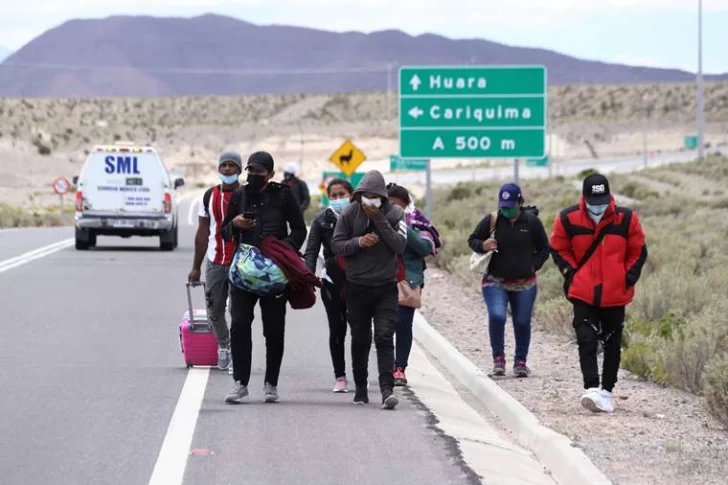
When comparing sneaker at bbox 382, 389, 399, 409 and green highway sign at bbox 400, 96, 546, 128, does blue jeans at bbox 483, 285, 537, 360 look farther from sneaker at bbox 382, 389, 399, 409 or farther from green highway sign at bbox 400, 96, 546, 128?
green highway sign at bbox 400, 96, 546, 128

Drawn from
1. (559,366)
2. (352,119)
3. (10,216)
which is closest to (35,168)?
(10,216)

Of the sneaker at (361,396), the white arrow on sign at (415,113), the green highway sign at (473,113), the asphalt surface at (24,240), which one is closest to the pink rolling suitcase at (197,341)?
the sneaker at (361,396)

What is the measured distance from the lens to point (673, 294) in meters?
17.9

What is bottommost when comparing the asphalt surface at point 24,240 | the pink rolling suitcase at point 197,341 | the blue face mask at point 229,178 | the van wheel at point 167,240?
the asphalt surface at point 24,240

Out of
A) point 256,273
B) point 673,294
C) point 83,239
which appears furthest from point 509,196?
point 83,239

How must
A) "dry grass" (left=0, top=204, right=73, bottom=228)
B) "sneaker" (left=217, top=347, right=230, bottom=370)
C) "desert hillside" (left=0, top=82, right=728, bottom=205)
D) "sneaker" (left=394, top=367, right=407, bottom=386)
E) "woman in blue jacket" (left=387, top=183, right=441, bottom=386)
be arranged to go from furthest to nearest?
"desert hillside" (left=0, top=82, right=728, bottom=205), "dry grass" (left=0, top=204, right=73, bottom=228), "sneaker" (left=217, top=347, right=230, bottom=370), "sneaker" (left=394, top=367, right=407, bottom=386), "woman in blue jacket" (left=387, top=183, right=441, bottom=386)

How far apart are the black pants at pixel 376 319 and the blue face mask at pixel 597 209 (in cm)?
154

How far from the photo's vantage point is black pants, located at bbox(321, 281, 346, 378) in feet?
40.4

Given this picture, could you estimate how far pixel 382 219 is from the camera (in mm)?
11266

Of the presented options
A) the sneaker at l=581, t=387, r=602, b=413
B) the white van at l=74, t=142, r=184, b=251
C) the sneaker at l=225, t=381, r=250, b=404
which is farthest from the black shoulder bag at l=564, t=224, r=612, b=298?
the white van at l=74, t=142, r=184, b=251

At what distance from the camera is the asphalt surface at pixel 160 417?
898 centimetres

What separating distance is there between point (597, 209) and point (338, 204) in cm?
207

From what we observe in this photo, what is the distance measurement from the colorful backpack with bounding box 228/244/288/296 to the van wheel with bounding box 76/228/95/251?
21.5 metres

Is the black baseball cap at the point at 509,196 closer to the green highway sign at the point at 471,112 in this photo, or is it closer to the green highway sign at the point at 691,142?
the green highway sign at the point at 471,112
